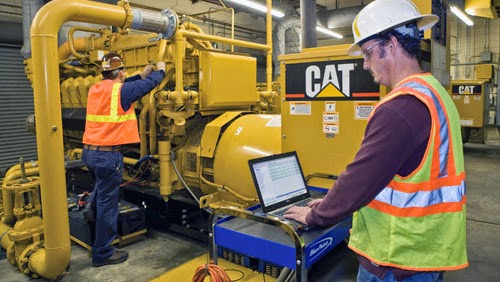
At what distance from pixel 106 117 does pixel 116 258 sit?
4.50 feet

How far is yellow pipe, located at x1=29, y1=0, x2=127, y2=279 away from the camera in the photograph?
3055mm

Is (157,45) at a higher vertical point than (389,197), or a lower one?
higher

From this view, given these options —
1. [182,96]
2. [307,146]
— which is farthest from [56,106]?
[307,146]

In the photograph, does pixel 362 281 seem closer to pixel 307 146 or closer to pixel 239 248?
pixel 239 248

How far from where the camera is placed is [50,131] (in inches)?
122

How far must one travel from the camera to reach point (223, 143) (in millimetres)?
4012

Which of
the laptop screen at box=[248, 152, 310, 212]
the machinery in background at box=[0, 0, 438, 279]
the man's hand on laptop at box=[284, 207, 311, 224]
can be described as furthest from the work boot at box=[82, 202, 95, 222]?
the man's hand on laptop at box=[284, 207, 311, 224]

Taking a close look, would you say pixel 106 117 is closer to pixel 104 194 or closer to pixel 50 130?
pixel 50 130

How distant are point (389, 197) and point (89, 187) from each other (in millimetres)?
5279

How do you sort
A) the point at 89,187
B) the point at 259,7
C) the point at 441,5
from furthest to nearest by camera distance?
the point at 259,7 → the point at 89,187 → the point at 441,5

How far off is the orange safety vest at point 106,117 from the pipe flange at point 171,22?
74 centimetres

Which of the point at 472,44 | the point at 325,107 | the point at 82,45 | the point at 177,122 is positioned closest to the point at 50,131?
the point at 177,122

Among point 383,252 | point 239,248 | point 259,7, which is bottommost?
point 239,248

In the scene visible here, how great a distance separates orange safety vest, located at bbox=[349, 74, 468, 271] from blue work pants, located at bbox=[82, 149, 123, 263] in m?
2.86
